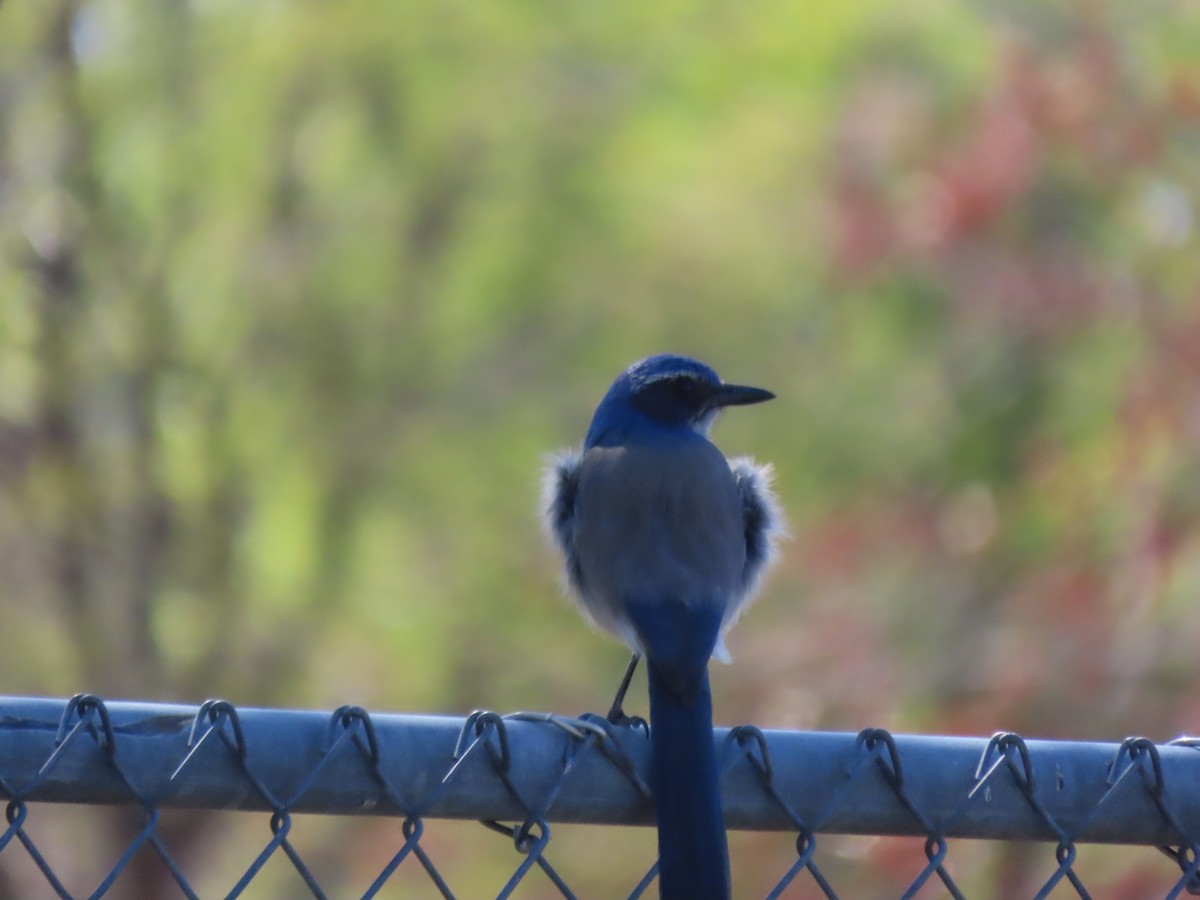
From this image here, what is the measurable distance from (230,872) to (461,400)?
11.4 ft

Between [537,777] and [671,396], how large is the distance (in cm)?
215

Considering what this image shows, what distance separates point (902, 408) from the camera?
29.6 feet

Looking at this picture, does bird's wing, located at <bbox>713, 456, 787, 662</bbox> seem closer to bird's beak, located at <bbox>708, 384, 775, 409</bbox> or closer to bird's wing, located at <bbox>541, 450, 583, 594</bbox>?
bird's beak, located at <bbox>708, 384, 775, 409</bbox>

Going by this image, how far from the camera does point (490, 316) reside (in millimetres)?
9352

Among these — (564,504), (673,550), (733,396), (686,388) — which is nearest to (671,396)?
(686,388)

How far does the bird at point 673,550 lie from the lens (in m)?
2.32

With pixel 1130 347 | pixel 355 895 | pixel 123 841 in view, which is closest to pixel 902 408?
pixel 1130 347

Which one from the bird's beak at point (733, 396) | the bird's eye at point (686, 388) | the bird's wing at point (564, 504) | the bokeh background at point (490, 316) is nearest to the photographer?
the bird's wing at point (564, 504)

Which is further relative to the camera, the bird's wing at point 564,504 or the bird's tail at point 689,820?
the bird's wing at point 564,504

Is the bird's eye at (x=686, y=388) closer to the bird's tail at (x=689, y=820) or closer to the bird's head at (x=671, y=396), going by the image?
the bird's head at (x=671, y=396)

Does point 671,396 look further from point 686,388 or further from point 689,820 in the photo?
point 689,820

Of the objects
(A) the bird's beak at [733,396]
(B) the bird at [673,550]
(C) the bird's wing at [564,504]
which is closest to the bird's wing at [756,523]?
(B) the bird at [673,550]

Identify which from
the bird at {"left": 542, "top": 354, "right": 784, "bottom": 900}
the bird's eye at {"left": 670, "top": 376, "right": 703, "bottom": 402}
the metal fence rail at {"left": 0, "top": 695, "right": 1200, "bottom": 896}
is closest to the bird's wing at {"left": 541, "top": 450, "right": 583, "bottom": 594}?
the bird at {"left": 542, "top": 354, "right": 784, "bottom": 900}

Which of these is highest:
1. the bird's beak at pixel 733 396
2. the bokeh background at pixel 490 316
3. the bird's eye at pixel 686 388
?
the bokeh background at pixel 490 316
